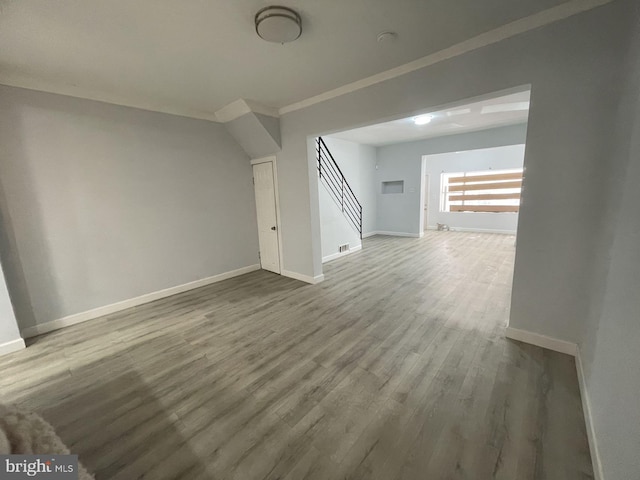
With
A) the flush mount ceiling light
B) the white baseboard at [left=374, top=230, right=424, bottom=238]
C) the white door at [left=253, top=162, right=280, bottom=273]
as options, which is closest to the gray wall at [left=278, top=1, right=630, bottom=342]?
the flush mount ceiling light

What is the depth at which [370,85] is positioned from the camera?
2.97m

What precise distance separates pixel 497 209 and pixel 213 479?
9.52m

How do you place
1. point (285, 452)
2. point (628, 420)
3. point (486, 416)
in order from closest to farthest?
point (628, 420) < point (285, 452) < point (486, 416)

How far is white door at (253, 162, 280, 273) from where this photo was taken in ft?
14.9

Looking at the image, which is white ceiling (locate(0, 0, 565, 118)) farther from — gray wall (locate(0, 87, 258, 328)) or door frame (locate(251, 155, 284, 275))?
door frame (locate(251, 155, 284, 275))

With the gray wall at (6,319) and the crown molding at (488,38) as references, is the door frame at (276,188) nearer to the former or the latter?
the crown molding at (488,38)

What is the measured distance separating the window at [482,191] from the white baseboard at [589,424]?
726 cm

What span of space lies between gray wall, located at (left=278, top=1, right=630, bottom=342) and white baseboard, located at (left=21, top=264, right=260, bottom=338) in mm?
4020

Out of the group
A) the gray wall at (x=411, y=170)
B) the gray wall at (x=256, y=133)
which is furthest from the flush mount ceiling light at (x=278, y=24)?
the gray wall at (x=411, y=170)

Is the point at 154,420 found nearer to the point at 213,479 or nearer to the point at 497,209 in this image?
the point at 213,479

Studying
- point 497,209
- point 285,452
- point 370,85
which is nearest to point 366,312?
point 285,452

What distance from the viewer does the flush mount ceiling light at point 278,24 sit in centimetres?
182

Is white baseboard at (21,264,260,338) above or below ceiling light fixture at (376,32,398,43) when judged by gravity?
below

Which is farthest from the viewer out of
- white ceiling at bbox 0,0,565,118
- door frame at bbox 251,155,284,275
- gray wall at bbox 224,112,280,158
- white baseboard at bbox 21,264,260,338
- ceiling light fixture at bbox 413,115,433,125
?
ceiling light fixture at bbox 413,115,433,125
